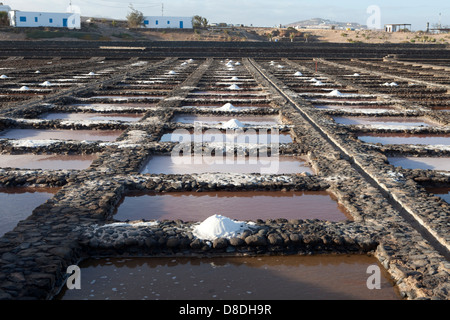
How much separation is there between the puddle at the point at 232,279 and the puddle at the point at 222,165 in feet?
6.02

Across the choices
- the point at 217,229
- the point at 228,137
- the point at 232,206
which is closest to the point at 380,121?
the point at 228,137

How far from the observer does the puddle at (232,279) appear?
7.36 ft

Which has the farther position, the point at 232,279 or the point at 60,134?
the point at 60,134

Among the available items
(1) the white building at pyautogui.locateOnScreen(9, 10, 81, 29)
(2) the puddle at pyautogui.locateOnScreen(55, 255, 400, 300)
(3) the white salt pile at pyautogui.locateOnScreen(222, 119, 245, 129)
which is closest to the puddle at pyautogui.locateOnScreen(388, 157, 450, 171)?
(3) the white salt pile at pyautogui.locateOnScreen(222, 119, 245, 129)

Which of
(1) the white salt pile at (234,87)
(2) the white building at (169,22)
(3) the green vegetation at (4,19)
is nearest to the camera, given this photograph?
(1) the white salt pile at (234,87)

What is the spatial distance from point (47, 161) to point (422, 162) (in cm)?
399

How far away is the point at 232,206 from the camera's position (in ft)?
11.4

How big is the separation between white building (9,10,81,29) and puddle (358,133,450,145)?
4192 cm

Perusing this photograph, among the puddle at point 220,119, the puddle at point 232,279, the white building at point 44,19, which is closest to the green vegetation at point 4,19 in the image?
the white building at point 44,19

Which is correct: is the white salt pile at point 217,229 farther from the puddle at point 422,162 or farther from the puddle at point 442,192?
the puddle at point 422,162

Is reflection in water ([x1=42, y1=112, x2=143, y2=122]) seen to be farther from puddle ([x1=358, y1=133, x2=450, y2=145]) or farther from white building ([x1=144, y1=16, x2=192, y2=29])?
white building ([x1=144, y1=16, x2=192, y2=29])

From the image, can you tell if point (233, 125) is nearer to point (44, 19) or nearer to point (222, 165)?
point (222, 165)

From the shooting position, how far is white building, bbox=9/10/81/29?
143 ft
